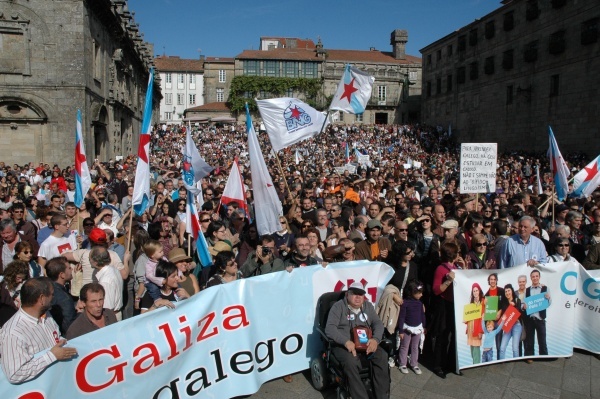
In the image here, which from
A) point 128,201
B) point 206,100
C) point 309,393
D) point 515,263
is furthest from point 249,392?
point 206,100

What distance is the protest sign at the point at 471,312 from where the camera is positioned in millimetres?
5156

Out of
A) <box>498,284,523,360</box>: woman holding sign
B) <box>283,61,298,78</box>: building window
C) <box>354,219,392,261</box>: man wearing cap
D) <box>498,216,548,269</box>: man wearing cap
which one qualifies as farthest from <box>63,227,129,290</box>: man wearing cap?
<box>283,61,298,78</box>: building window

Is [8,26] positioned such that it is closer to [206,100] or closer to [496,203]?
[496,203]

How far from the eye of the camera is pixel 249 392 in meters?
4.66

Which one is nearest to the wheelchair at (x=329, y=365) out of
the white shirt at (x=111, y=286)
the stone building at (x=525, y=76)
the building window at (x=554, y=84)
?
the white shirt at (x=111, y=286)

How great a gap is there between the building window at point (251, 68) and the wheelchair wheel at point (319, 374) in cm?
6243

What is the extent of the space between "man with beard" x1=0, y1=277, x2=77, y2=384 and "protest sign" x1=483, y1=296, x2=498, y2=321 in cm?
414

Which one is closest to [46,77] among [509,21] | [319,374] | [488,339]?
[319,374]

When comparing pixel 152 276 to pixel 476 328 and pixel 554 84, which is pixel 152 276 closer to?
pixel 476 328

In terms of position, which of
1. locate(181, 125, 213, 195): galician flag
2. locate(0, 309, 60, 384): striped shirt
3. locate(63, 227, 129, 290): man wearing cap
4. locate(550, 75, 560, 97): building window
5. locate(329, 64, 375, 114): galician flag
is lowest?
locate(0, 309, 60, 384): striped shirt

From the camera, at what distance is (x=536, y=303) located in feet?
17.8

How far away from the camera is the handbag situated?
4.55 meters

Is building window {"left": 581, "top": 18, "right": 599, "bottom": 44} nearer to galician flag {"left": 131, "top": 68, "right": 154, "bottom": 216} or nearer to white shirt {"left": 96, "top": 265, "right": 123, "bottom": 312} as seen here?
galician flag {"left": 131, "top": 68, "right": 154, "bottom": 216}

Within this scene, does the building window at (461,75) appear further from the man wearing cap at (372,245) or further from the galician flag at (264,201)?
the man wearing cap at (372,245)
